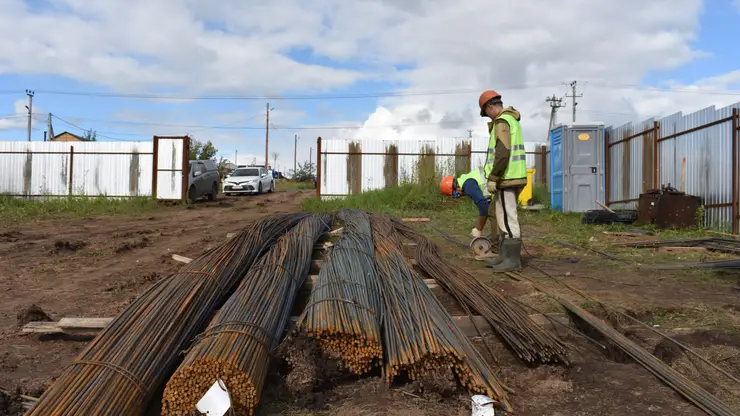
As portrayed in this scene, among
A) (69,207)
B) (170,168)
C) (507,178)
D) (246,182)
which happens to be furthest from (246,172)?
(507,178)

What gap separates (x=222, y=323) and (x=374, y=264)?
1.54 m

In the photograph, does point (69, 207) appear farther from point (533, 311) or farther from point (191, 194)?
point (533, 311)

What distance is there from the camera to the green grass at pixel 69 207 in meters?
13.0

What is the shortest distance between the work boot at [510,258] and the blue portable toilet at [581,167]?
25.1 feet

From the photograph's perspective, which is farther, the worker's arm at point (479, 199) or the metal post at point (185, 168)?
the metal post at point (185, 168)

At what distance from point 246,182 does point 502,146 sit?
59.4 ft

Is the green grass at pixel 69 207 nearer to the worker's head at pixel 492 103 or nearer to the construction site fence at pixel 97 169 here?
the construction site fence at pixel 97 169

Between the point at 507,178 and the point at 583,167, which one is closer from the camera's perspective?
the point at 507,178

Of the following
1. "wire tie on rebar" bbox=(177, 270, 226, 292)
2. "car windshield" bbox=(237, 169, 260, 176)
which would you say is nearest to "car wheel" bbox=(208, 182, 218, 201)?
"car windshield" bbox=(237, 169, 260, 176)

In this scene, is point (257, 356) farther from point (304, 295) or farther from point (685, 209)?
point (685, 209)

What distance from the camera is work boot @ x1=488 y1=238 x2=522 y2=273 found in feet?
16.6

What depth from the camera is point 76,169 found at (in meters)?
17.0

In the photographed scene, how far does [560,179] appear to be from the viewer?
40.8ft

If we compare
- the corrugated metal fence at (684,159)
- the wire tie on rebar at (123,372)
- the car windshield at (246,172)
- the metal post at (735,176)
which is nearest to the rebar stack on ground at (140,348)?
the wire tie on rebar at (123,372)
